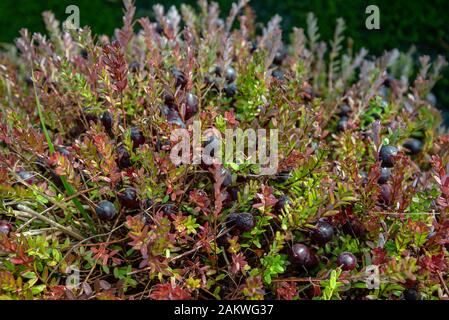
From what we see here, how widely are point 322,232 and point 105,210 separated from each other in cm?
60

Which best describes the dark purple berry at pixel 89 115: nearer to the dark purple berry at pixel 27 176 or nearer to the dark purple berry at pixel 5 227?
the dark purple berry at pixel 27 176

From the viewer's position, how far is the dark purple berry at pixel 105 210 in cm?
149

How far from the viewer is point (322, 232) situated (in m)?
1.50

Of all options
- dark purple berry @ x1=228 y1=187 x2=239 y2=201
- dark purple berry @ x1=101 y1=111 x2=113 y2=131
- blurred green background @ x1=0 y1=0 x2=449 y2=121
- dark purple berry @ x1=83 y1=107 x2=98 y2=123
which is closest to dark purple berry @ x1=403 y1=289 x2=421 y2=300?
dark purple berry @ x1=228 y1=187 x2=239 y2=201

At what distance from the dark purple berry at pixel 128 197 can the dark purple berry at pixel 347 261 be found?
1.93 feet

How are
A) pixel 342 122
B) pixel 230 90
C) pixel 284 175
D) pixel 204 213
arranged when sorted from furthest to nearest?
pixel 342 122 < pixel 230 90 < pixel 284 175 < pixel 204 213

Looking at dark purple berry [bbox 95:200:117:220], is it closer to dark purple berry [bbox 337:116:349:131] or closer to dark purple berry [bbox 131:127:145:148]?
dark purple berry [bbox 131:127:145:148]

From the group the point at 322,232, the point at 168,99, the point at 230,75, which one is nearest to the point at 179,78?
the point at 168,99

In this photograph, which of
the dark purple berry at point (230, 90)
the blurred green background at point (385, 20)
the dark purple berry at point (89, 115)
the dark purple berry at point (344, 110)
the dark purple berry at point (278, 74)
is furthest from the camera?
the blurred green background at point (385, 20)

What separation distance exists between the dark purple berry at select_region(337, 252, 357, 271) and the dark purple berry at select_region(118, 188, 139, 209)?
0.59 m

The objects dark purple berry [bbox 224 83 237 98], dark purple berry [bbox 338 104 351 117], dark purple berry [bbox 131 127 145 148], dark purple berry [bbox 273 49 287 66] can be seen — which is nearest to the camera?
dark purple berry [bbox 131 127 145 148]

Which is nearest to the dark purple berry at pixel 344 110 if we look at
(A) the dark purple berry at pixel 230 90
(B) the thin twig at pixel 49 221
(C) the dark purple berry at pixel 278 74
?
(C) the dark purple berry at pixel 278 74

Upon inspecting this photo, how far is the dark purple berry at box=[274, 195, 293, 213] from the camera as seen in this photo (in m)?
1.49

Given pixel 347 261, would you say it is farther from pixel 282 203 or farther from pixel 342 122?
pixel 342 122
